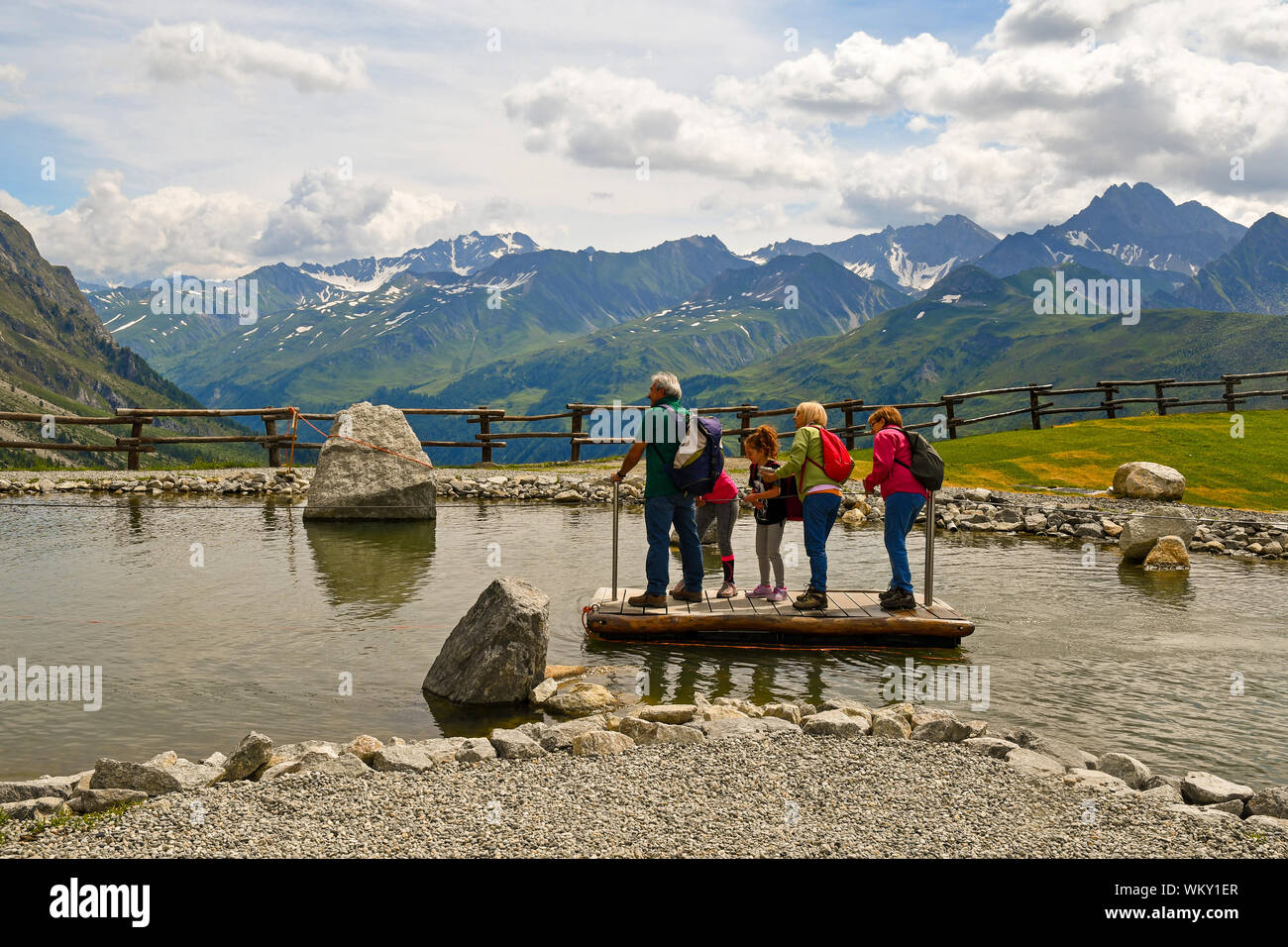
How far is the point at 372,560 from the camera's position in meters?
18.3

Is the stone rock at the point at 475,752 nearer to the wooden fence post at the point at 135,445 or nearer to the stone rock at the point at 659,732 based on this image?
the stone rock at the point at 659,732

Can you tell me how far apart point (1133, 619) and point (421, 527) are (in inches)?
603

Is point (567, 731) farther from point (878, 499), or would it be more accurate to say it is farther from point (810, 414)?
point (878, 499)

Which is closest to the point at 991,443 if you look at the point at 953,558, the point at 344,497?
the point at 953,558

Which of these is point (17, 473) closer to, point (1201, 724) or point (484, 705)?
point (484, 705)

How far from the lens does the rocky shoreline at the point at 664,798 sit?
6039 mm

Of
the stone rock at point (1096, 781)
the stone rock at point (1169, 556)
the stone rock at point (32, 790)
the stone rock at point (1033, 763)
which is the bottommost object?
the stone rock at point (1096, 781)

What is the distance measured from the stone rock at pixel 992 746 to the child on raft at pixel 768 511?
4.88m

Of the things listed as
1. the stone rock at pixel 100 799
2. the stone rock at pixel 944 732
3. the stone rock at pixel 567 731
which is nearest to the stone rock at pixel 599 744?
the stone rock at pixel 567 731

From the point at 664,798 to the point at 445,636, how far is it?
682 centimetres

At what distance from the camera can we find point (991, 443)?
34.3 metres

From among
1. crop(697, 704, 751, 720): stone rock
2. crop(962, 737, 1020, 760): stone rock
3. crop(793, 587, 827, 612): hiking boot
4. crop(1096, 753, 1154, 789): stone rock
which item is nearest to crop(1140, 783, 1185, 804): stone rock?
crop(1096, 753, 1154, 789): stone rock

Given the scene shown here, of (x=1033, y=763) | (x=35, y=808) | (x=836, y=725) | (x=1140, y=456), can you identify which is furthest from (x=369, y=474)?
(x=1140, y=456)
